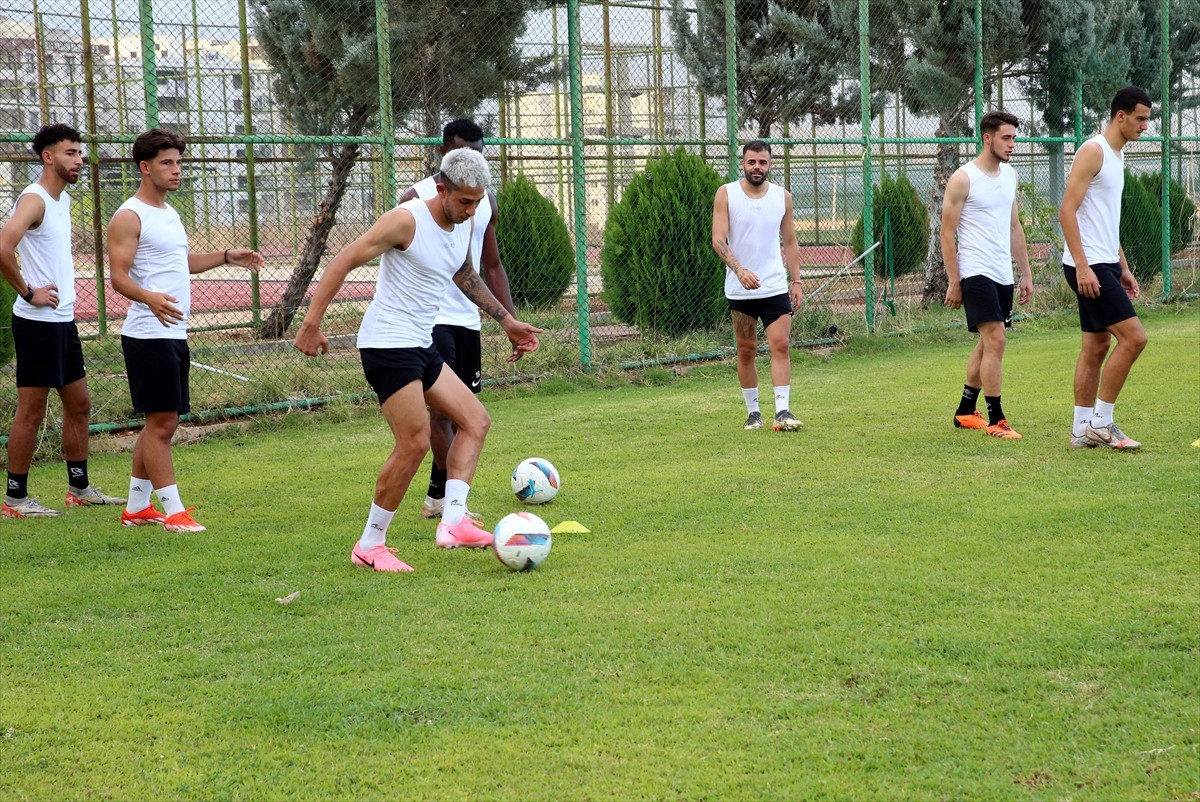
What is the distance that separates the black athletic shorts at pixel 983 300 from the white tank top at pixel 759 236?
129 cm

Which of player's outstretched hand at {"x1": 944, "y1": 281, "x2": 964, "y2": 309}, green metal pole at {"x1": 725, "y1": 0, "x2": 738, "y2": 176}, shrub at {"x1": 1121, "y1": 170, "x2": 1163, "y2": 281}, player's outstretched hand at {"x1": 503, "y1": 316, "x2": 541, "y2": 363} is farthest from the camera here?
shrub at {"x1": 1121, "y1": 170, "x2": 1163, "y2": 281}

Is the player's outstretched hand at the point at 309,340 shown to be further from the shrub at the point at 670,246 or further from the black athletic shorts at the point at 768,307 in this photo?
the shrub at the point at 670,246

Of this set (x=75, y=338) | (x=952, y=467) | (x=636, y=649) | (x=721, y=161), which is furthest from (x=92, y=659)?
(x=721, y=161)

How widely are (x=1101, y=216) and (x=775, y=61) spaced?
11932 millimetres

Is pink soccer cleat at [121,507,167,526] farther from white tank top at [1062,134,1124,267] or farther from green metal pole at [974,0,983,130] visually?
green metal pole at [974,0,983,130]

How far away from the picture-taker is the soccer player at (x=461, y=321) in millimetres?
6668

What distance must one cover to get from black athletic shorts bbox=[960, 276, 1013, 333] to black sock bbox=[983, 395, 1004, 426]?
0.48 m

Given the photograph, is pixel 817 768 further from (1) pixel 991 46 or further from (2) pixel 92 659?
(1) pixel 991 46

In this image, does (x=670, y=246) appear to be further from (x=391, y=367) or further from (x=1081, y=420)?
(x=391, y=367)

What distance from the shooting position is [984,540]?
603 centimetres

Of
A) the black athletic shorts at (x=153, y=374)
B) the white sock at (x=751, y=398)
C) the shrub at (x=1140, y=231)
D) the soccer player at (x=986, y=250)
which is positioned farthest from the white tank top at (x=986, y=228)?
the shrub at (x=1140, y=231)

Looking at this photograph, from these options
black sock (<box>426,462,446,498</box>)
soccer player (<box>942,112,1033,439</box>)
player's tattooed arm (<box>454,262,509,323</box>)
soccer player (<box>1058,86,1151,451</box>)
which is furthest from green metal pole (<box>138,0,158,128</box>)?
soccer player (<box>1058,86,1151,451</box>)

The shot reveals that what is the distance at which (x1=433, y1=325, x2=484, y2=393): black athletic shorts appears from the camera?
6828 millimetres

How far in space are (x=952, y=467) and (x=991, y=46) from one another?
10.8 meters
